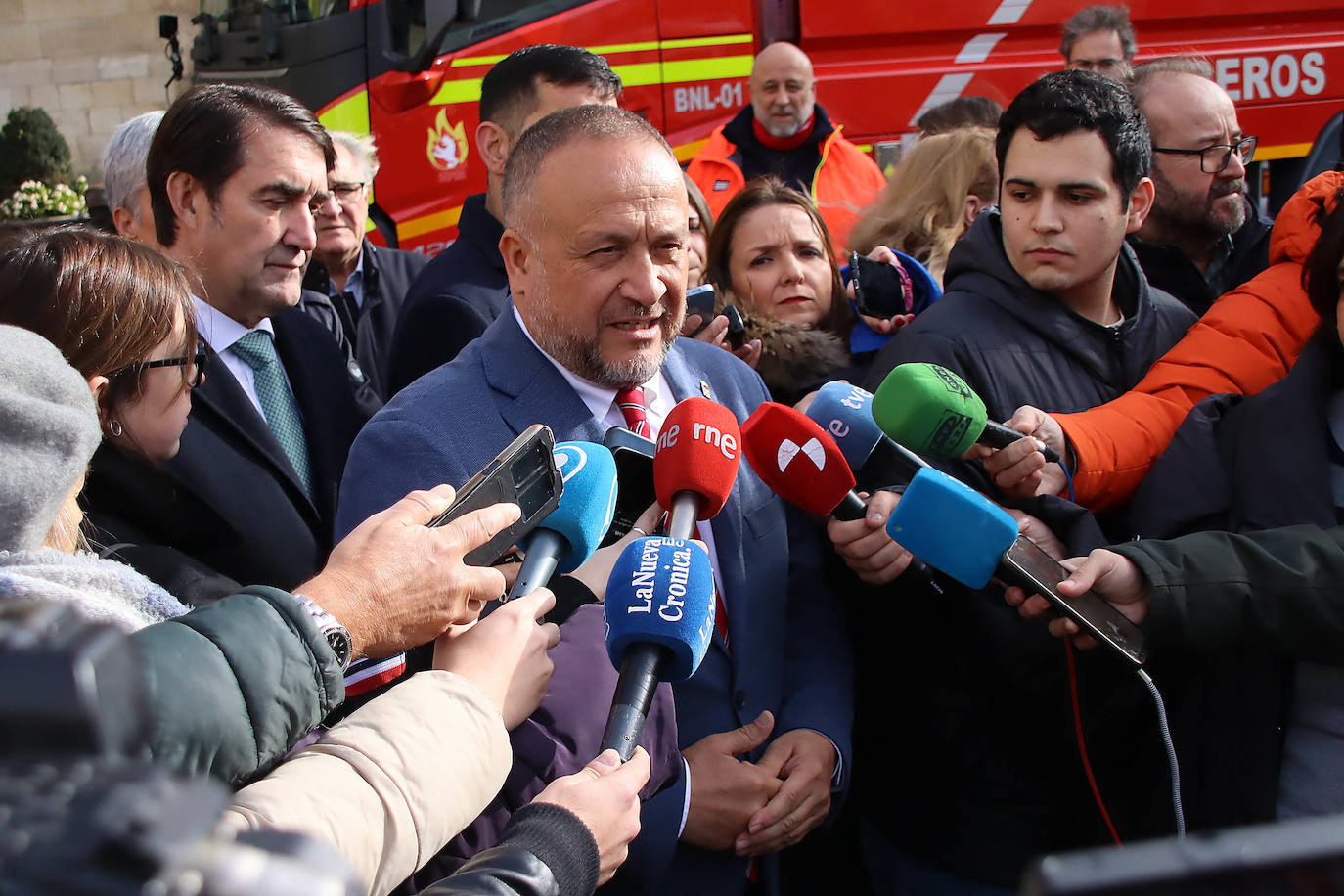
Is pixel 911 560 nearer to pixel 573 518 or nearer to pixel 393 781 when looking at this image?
pixel 573 518

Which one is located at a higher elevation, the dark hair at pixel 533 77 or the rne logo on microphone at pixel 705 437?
the dark hair at pixel 533 77

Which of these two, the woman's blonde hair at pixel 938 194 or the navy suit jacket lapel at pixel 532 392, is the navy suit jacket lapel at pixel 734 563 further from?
the woman's blonde hair at pixel 938 194

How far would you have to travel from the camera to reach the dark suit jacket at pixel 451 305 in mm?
2855

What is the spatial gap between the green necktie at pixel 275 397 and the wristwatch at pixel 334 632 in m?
1.38

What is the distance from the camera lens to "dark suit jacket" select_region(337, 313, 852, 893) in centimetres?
189

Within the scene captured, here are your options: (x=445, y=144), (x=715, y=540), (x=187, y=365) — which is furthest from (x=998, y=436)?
→ (x=445, y=144)

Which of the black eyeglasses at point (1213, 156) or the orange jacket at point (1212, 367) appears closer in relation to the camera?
the orange jacket at point (1212, 367)

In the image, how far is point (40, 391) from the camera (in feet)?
3.54

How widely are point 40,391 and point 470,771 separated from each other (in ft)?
1.96

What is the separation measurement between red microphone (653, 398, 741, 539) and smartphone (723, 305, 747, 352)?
3.99 ft

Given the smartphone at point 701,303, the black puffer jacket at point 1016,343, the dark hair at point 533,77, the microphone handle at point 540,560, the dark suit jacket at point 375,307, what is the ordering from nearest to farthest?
the microphone handle at point 540,560 → the black puffer jacket at point 1016,343 → the smartphone at point 701,303 → the dark hair at point 533,77 → the dark suit jacket at point 375,307

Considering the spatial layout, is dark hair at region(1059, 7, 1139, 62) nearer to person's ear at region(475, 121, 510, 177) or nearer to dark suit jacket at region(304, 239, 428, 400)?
person's ear at region(475, 121, 510, 177)

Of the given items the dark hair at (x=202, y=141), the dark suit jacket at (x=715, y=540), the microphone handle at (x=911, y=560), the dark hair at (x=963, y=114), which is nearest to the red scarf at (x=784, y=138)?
the dark hair at (x=963, y=114)

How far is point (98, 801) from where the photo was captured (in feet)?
1.59
